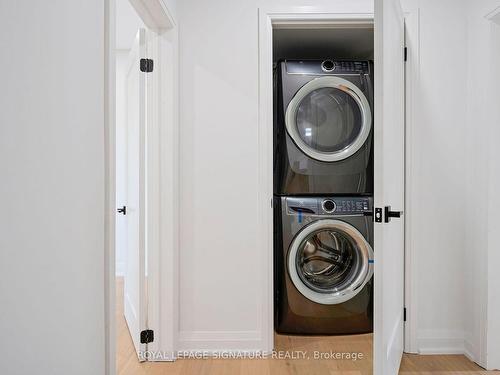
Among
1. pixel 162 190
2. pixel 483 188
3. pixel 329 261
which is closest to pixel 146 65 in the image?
pixel 162 190

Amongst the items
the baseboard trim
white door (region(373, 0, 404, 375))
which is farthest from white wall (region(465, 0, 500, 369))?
white door (region(373, 0, 404, 375))

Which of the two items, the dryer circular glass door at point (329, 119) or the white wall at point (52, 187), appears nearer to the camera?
the white wall at point (52, 187)

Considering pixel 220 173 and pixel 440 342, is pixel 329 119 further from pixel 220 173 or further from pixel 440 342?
pixel 440 342

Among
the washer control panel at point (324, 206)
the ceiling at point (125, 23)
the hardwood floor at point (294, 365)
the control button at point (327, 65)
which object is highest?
the ceiling at point (125, 23)

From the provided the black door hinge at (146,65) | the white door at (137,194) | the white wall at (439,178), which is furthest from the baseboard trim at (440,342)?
the black door hinge at (146,65)

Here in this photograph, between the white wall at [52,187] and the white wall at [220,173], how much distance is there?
1272mm

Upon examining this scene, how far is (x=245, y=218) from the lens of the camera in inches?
99.5

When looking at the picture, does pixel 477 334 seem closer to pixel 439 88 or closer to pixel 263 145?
pixel 439 88

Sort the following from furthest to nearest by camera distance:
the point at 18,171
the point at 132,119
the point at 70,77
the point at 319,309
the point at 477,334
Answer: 1. the point at 319,309
2. the point at 132,119
3. the point at 477,334
4. the point at 70,77
5. the point at 18,171

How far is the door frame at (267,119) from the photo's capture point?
8.22 feet

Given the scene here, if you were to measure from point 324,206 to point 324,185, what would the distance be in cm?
15

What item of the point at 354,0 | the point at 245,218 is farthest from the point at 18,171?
the point at 354,0

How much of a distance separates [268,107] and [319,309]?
1447 mm

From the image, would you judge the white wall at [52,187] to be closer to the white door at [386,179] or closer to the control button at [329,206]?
the white door at [386,179]
